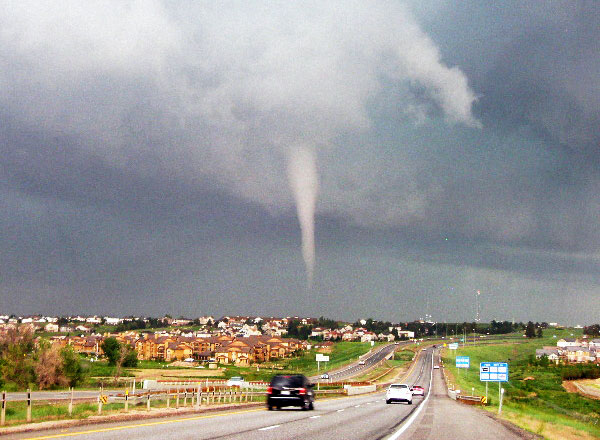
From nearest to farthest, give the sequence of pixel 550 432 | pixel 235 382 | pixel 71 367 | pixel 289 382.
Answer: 1. pixel 550 432
2. pixel 289 382
3. pixel 235 382
4. pixel 71 367

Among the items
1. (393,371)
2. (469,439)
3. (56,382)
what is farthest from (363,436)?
(393,371)

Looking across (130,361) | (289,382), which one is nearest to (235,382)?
(289,382)

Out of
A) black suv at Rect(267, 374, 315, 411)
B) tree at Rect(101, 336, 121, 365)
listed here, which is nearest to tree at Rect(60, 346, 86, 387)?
tree at Rect(101, 336, 121, 365)

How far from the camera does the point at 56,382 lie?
106 metres

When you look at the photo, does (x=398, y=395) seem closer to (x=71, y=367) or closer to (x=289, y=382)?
(x=289, y=382)

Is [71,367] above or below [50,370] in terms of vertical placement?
above

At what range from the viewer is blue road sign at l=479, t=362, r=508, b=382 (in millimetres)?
44875

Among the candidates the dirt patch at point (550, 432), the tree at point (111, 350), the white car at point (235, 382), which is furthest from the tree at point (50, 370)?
the dirt patch at point (550, 432)

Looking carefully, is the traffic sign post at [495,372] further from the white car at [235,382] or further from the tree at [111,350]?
the tree at [111,350]

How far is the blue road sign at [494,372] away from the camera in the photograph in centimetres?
4488

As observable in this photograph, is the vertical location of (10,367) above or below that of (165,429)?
below

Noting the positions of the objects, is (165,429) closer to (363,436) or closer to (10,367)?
(363,436)

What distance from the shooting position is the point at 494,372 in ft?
150

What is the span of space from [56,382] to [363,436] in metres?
98.5
